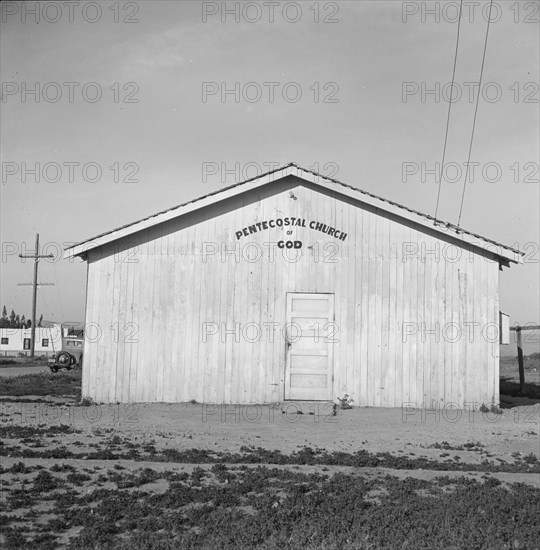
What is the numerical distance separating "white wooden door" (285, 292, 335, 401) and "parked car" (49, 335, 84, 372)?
15039mm

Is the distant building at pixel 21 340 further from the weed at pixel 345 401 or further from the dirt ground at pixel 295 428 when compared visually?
the weed at pixel 345 401

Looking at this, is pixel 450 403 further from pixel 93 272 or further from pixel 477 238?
pixel 93 272

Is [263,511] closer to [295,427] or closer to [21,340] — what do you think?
[295,427]

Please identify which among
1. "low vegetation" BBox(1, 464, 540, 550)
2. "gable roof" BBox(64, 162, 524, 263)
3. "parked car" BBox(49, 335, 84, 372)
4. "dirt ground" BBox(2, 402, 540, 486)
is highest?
"gable roof" BBox(64, 162, 524, 263)

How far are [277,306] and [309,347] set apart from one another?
111 cm

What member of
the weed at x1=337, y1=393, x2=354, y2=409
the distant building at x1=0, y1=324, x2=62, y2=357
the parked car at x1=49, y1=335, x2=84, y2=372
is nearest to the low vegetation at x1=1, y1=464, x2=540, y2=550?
the weed at x1=337, y1=393, x2=354, y2=409

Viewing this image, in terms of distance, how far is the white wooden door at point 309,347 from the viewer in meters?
14.7

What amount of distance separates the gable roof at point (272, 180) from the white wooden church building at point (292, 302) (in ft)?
0.10

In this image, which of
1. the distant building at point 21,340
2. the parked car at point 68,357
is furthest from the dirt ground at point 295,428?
the distant building at point 21,340

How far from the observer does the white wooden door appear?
14.7 metres

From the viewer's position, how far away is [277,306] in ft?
48.4

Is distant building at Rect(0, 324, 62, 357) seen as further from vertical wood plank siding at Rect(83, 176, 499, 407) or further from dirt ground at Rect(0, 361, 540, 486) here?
vertical wood plank siding at Rect(83, 176, 499, 407)

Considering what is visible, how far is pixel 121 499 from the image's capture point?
7.07 m

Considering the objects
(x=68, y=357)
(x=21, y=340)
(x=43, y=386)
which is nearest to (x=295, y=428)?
(x=43, y=386)
